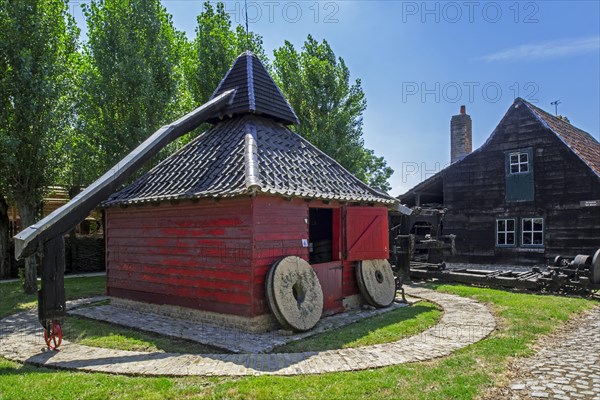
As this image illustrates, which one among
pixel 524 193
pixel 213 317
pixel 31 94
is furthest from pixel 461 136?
pixel 31 94

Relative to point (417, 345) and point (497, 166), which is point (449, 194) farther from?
point (417, 345)

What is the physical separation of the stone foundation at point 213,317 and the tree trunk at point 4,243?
37.0 feet

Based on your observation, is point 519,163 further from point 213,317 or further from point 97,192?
point 97,192

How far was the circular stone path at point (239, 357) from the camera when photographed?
6.15m

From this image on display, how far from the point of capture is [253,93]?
11906mm

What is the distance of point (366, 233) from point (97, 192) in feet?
21.2

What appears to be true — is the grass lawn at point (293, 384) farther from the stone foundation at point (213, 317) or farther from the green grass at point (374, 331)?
the stone foundation at point (213, 317)

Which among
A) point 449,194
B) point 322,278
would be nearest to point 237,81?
point 322,278

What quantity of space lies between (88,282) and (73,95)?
7.29 meters

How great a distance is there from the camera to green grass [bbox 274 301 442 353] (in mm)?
7505

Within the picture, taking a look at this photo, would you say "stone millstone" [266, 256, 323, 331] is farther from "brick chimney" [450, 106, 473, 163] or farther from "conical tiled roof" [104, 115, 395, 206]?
"brick chimney" [450, 106, 473, 163]

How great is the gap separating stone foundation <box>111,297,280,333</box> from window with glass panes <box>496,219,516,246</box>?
51.4 feet

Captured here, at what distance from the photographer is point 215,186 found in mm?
8883

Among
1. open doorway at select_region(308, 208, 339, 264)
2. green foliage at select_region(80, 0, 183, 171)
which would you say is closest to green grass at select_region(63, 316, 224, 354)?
open doorway at select_region(308, 208, 339, 264)
